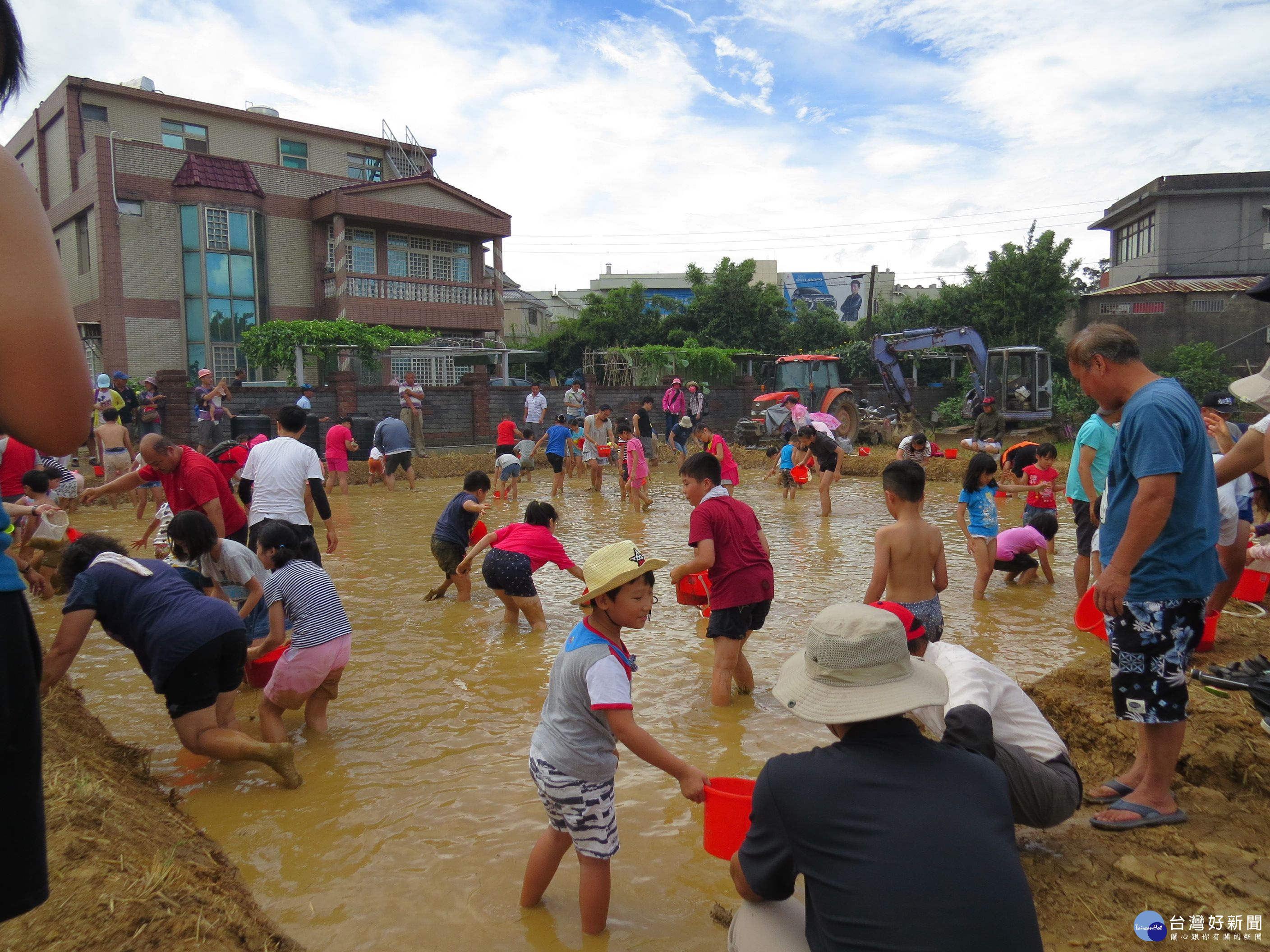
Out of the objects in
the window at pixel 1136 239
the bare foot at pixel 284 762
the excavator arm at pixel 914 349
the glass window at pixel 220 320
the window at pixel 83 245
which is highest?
the window at pixel 1136 239

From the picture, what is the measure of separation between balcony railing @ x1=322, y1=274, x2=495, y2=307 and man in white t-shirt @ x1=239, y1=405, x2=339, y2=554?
22.3 metres

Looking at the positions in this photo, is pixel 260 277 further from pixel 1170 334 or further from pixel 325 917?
pixel 1170 334

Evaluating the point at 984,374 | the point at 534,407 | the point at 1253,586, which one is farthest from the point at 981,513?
the point at 984,374

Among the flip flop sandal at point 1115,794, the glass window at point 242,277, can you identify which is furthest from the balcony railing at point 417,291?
the flip flop sandal at point 1115,794

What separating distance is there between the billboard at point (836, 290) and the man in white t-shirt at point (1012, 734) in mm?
62451

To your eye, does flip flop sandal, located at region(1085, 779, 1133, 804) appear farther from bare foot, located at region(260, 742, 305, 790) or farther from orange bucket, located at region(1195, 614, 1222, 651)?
bare foot, located at region(260, 742, 305, 790)

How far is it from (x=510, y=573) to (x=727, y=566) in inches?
93.9

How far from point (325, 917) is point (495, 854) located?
30.0 inches

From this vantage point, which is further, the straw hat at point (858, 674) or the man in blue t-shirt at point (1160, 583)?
the man in blue t-shirt at point (1160, 583)

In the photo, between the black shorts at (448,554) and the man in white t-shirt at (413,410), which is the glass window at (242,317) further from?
the black shorts at (448,554)

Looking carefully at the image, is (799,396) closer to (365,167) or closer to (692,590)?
(365,167)

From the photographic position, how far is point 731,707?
5.52 m

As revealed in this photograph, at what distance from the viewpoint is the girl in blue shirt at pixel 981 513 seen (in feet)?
26.3

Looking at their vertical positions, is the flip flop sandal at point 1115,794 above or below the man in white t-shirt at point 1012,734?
below
